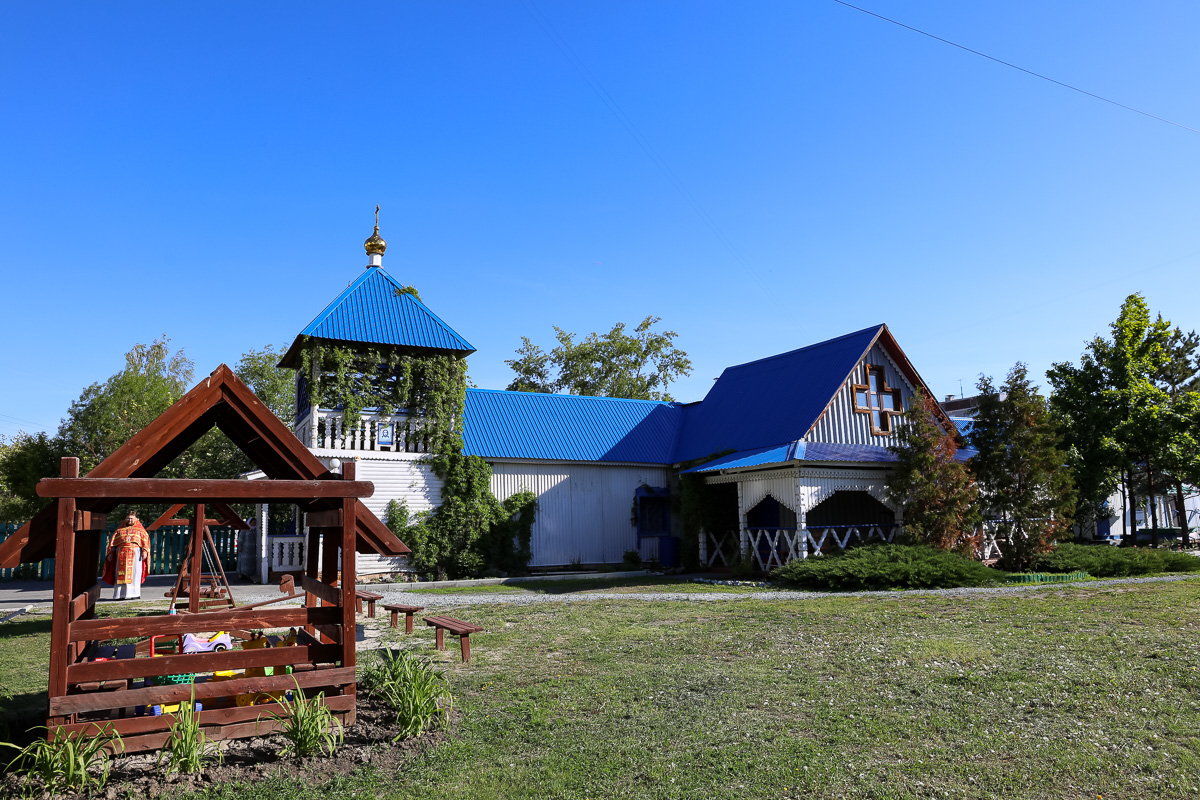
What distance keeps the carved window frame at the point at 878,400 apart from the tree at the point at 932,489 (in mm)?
2533

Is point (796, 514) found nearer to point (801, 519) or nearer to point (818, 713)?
point (801, 519)

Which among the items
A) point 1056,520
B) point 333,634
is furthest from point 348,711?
point 1056,520

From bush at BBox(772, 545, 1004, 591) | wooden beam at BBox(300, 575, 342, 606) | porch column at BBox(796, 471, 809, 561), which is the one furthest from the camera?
porch column at BBox(796, 471, 809, 561)

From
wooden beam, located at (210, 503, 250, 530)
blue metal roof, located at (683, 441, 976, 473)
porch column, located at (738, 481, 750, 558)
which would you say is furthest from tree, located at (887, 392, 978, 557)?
wooden beam, located at (210, 503, 250, 530)

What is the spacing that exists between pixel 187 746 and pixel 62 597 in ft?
4.55

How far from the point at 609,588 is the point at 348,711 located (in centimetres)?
1251

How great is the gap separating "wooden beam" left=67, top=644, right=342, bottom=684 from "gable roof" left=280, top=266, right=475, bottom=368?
15.2m

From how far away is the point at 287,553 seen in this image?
2100 centimetres

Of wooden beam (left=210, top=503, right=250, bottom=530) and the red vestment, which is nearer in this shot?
wooden beam (left=210, top=503, right=250, bottom=530)

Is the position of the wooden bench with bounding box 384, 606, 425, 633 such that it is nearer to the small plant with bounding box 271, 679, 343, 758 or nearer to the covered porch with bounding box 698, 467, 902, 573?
the small plant with bounding box 271, 679, 343, 758

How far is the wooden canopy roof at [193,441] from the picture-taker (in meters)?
5.91

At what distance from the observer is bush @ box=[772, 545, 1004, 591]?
54.2ft

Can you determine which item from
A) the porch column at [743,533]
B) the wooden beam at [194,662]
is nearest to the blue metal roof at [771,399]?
the porch column at [743,533]

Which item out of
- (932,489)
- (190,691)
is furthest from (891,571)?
(190,691)
